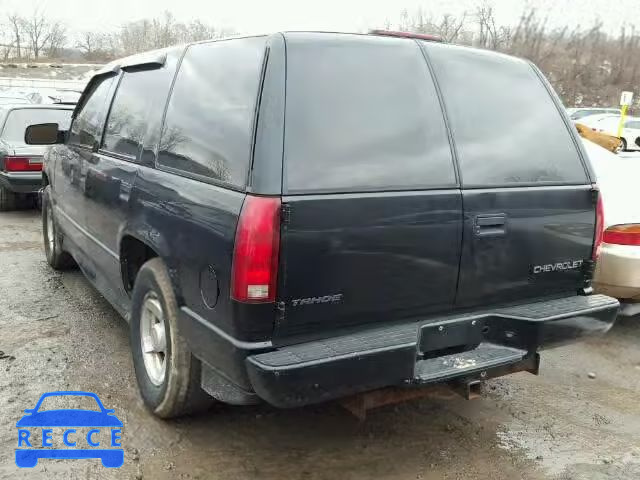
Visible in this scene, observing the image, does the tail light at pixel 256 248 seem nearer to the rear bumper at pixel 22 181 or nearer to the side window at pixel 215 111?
the side window at pixel 215 111

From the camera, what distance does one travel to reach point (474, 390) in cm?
290

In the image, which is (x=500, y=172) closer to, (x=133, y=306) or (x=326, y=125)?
(x=326, y=125)

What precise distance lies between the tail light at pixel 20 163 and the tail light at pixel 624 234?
7249 millimetres

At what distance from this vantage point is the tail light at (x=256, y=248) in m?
2.36

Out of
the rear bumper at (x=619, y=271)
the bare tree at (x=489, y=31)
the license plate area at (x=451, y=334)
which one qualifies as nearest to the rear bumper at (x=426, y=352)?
the license plate area at (x=451, y=334)

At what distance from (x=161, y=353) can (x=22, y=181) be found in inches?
239

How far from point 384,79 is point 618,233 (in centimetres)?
260

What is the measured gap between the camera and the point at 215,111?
2797 millimetres

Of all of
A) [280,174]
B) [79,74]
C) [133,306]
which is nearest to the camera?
[280,174]

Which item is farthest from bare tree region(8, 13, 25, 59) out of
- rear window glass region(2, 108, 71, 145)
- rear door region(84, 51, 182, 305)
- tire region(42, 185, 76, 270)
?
rear door region(84, 51, 182, 305)

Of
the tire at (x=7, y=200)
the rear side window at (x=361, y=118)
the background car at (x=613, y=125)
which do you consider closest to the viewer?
the rear side window at (x=361, y=118)

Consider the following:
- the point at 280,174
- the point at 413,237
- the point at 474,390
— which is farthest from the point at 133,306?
the point at 474,390

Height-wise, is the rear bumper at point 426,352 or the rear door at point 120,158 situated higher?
the rear door at point 120,158

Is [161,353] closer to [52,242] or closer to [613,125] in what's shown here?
[52,242]
